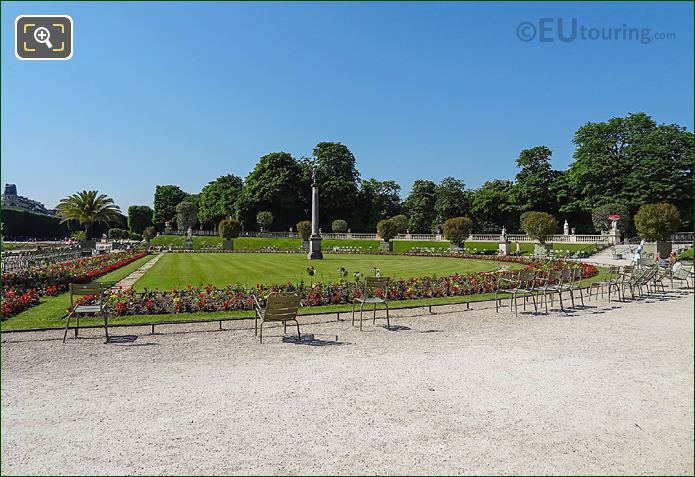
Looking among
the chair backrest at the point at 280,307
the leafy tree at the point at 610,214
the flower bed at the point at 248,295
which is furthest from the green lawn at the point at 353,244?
the chair backrest at the point at 280,307

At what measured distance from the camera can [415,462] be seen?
13.2 feet

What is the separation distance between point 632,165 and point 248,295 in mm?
57633

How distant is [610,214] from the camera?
5172 centimetres

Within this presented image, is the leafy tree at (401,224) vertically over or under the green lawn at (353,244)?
over

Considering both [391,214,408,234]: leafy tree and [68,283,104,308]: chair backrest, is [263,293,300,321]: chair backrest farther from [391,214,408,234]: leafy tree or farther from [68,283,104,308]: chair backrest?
[391,214,408,234]: leafy tree

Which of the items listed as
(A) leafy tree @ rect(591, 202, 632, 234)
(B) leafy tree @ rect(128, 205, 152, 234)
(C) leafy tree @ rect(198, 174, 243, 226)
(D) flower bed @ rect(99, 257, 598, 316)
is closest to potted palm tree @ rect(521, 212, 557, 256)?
(A) leafy tree @ rect(591, 202, 632, 234)

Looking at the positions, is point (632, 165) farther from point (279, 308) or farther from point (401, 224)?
point (279, 308)

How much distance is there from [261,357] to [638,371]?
5.55 meters

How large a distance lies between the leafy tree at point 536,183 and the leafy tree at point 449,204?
780 centimetres

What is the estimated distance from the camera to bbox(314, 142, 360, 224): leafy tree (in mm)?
70438

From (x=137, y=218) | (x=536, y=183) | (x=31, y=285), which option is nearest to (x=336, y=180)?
(x=536, y=183)

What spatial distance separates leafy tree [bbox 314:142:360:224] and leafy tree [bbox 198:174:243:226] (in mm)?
15577

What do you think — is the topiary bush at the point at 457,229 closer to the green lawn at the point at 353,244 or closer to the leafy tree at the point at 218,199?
the green lawn at the point at 353,244

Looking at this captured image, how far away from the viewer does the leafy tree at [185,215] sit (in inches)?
3292
